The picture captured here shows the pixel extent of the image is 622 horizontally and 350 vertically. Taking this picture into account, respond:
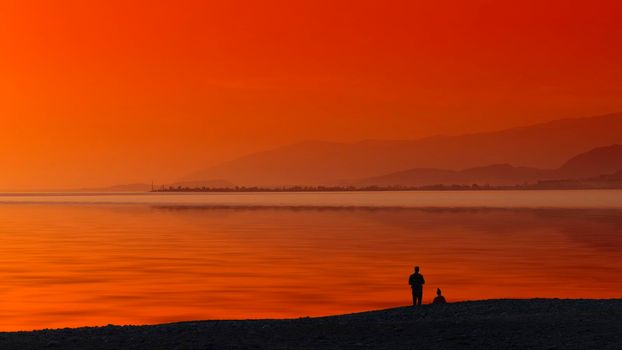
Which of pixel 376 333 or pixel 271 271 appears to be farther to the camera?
pixel 271 271

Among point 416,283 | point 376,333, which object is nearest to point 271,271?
point 416,283

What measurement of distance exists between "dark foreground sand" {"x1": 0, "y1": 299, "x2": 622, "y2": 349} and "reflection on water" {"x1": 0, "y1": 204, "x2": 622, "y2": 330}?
9456 millimetres

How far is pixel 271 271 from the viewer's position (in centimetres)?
5934

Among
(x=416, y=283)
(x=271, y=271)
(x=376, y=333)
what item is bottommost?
(x=376, y=333)

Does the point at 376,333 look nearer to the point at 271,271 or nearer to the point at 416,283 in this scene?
the point at 416,283

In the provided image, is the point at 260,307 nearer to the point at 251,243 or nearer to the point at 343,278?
the point at 343,278

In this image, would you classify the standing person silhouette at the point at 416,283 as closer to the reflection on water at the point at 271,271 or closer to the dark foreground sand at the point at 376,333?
the dark foreground sand at the point at 376,333

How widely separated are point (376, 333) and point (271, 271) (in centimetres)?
3084

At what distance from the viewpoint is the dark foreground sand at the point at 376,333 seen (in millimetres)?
26891

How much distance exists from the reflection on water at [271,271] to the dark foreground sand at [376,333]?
9.46 meters

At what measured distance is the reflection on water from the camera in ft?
144

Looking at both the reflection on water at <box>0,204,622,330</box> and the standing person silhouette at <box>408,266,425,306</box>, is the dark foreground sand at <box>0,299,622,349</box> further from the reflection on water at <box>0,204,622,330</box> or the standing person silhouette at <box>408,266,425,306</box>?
the reflection on water at <box>0,204,622,330</box>

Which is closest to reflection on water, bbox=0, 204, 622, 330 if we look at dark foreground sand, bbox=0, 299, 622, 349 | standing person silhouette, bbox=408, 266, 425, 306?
standing person silhouette, bbox=408, 266, 425, 306

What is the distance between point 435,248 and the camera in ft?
252
